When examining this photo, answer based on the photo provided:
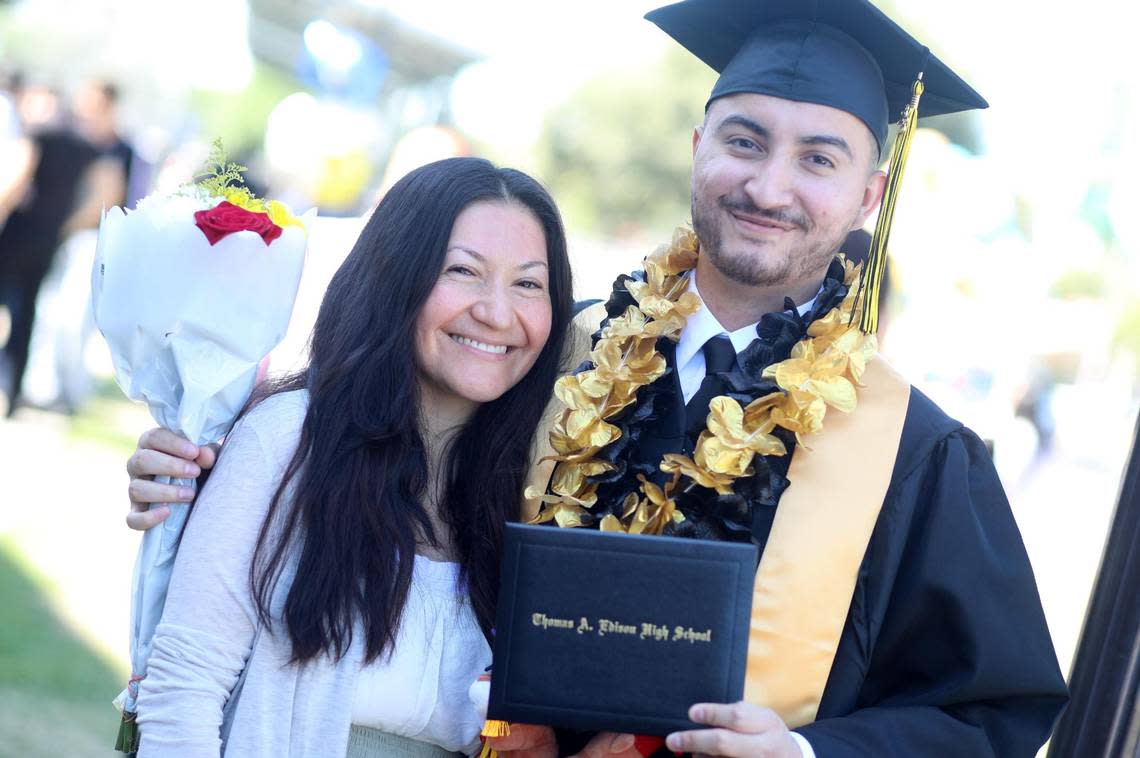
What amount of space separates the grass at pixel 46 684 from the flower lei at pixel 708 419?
2.85 m

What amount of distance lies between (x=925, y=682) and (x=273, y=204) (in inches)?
60.8

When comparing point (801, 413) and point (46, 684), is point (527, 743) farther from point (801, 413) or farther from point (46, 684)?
point (46, 684)

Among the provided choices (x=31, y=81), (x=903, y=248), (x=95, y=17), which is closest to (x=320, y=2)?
(x=95, y=17)

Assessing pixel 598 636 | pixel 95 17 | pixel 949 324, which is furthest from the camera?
pixel 95 17

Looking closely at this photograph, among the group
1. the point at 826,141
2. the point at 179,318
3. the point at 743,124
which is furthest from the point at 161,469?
the point at 826,141

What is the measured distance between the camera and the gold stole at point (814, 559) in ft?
7.31

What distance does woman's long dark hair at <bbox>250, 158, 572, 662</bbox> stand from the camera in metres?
2.28

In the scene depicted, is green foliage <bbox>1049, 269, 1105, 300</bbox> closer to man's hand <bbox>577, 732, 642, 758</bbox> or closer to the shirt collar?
the shirt collar

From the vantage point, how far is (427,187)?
2545 millimetres

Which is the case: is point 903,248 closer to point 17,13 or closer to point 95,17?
point 95,17

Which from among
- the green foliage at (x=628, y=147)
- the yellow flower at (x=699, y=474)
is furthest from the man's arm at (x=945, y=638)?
the green foliage at (x=628, y=147)

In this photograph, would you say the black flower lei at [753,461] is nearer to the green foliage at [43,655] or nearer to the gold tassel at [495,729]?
the gold tassel at [495,729]

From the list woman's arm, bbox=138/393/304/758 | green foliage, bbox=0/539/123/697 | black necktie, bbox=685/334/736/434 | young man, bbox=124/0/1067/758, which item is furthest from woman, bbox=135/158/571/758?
green foliage, bbox=0/539/123/697

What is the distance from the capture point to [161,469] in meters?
2.38
